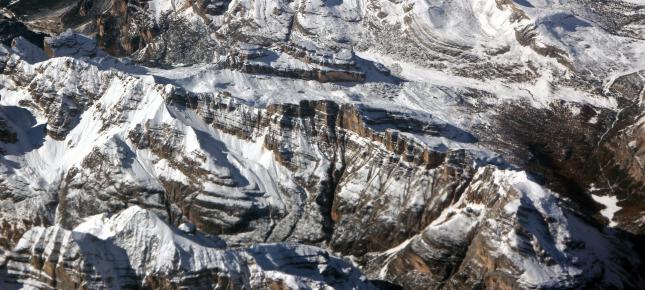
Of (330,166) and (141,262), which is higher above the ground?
(141,262)

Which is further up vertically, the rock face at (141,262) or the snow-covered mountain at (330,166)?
the rock face at (141,262)

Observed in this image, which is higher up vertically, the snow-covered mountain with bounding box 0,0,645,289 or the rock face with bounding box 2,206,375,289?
the rock face with bounding box 2,206,375,289

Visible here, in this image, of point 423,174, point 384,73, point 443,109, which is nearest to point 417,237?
point 423,174

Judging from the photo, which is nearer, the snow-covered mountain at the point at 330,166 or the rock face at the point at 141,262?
the rock face at the point at 141,262

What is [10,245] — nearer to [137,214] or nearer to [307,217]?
[137,214]

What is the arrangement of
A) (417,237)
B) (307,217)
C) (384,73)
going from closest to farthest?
(417,237)
(307,217)
(384,73)

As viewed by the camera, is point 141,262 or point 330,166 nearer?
point 141,262

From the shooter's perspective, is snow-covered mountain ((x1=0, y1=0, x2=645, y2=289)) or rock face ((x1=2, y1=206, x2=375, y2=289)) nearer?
rock face ((x1=2, y1=206, x2=375, y2=289))

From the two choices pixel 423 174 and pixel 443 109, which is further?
pixel 443 109
